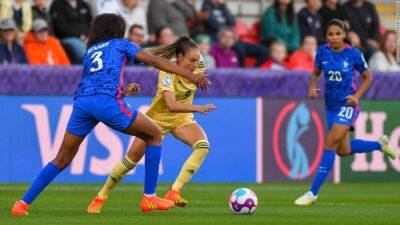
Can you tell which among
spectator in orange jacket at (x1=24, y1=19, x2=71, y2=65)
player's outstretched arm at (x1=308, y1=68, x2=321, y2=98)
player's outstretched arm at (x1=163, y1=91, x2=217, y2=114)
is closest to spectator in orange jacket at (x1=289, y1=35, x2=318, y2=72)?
spectator in orange jacket at (x1=24, y1=19, x2=71, y2=65)

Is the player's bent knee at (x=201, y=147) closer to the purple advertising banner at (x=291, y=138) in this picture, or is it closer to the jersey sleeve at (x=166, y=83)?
the jersey sleeve at (x=166, y=83)

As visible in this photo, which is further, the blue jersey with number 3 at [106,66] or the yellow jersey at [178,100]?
the yellow jersey at [178,100]

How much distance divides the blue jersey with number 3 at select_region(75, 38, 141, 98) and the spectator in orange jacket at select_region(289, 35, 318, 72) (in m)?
10.6

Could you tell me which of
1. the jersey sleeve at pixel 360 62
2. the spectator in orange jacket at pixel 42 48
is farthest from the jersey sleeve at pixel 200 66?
the spectator in orange jacket at pixel 42 48

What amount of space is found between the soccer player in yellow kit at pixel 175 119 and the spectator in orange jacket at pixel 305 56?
8.35m

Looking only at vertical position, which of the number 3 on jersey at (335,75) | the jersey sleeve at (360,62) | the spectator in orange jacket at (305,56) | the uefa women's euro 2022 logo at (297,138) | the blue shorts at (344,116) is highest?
the jersey sleeve at (360,62)

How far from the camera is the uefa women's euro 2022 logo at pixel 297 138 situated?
1908 centimetres

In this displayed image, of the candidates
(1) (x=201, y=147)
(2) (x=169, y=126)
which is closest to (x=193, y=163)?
(1) (x=201, y=147)

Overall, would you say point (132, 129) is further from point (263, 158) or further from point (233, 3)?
point (233, 3)

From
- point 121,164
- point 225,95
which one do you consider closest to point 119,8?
point 225,95

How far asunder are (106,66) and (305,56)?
433 inches

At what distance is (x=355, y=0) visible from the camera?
75.3ft

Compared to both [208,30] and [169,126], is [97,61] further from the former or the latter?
[208,30]

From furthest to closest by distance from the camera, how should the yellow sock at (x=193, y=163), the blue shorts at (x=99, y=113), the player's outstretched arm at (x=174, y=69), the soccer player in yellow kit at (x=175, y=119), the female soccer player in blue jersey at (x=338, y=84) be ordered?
the female soccer player in blue jersey at (x=338, y=84)
the yellow sock at (x=193, y=163)
the soccer player in yellow kit at (x=175, y=119)
the blue shorts at (x=99, y=113)
the player's outstretched arm at (x=174, y=69)
